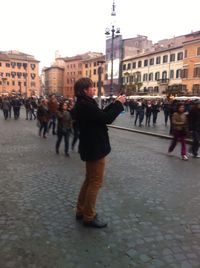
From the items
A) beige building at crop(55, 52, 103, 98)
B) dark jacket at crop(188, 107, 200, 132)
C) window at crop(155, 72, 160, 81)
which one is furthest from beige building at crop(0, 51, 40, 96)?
dark jacket at crop(188, 107, 200, 132)

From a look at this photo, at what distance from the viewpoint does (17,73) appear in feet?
379

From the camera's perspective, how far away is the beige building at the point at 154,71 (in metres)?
63.0

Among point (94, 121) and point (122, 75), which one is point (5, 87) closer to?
point (122, 75)

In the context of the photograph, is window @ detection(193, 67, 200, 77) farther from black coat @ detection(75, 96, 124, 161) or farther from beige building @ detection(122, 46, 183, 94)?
black coat @ detection(75, 96, 124, 161)

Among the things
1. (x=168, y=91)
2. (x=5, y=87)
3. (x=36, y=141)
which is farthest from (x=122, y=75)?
(x=36, y=141)

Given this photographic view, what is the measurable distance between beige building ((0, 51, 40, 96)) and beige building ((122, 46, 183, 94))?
144ft

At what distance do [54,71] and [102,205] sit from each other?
132 metres

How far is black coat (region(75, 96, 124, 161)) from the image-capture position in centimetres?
413

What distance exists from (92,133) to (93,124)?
109mm

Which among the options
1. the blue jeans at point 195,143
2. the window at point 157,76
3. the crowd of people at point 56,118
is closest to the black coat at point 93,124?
the crowd of people at point 56,118

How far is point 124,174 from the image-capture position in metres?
7.50

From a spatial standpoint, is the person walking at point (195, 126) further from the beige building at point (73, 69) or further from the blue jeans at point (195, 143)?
the beige building at point (73, 69)

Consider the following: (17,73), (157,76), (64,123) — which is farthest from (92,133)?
(17,73)

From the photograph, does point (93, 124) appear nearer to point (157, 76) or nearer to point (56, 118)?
point (56, 118)
